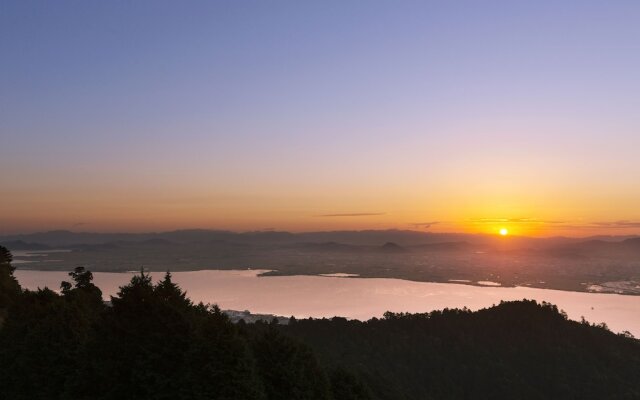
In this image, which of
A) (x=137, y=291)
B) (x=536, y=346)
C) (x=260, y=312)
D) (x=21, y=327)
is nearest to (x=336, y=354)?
(x=536, y=346)

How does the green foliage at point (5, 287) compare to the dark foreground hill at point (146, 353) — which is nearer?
the dark foreground hill at point (146, 353)

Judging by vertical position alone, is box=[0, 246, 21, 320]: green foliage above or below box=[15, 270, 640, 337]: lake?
above

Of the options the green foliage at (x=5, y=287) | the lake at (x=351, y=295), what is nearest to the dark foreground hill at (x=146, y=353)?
the green foliage at (x=5, y=287)

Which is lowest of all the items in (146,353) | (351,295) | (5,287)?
(351,295)

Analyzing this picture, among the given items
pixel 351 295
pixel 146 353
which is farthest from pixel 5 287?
pixel 351 295

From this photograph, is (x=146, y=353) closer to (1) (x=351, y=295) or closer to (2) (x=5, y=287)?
(2) (x=5, y=287)

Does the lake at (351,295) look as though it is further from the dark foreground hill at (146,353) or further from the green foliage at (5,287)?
the dark foreground hill at (146,353)

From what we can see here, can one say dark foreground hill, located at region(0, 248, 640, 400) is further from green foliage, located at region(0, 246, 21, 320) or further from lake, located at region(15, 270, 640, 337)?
lake, located at region(15, 270, 640, 337)

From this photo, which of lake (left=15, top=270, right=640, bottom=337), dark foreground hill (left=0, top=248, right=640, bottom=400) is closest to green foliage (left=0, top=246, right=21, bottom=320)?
dark foreground hill (left=0, top=248, right=640, bottom=400)
